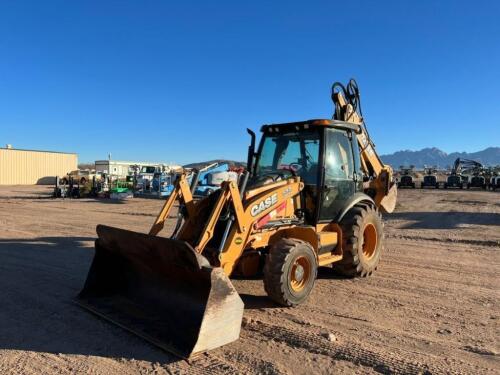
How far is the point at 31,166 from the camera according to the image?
174 ft

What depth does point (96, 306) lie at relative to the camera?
535 centimetres

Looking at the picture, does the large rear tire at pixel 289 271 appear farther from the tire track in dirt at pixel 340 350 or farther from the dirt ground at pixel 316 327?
the tire track in dirt at pixel 340 350

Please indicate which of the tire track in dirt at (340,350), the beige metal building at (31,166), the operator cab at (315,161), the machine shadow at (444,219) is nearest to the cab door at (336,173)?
the operator cab at (315,161)

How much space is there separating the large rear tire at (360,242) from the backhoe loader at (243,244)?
0.02 metres

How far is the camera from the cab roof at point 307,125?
6318 millimetres

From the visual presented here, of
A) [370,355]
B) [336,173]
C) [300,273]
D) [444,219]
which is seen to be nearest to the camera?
[370,355]

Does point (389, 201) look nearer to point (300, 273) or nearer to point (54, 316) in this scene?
point (300, 273)

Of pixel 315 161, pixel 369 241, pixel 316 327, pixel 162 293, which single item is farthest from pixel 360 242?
pixel 162 293

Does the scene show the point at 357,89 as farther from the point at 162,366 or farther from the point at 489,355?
the point at 162,366

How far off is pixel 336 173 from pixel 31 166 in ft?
178

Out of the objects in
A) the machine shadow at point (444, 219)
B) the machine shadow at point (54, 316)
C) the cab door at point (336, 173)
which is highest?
the cab door at point (336, 173)

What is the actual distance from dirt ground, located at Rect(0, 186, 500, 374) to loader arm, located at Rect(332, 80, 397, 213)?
121cm

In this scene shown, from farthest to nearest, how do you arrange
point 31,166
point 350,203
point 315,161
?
point 31,166 < point 350,203 < point 315,161

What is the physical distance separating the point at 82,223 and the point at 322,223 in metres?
10.1
